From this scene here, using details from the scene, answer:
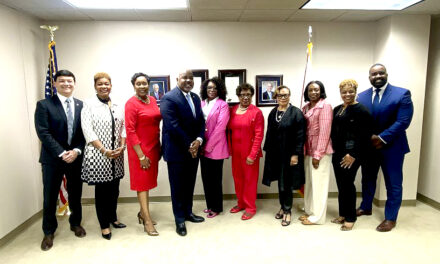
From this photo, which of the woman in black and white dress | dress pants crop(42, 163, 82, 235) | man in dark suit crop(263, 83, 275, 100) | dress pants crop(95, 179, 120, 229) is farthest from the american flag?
man in dark suit crop(263, 83, 275, 100)

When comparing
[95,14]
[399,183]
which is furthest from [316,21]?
[95,14]

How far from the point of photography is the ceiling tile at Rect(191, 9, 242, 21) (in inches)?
123

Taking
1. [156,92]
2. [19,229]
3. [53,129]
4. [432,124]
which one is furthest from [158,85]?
[432,124]

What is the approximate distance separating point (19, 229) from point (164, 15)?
2.98 metres

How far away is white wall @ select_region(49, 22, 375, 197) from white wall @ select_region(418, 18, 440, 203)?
2.62 feet

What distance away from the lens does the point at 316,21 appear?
3576 mm

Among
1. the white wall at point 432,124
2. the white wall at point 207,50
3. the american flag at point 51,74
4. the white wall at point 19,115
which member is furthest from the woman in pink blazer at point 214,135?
the white wall at point 432,124

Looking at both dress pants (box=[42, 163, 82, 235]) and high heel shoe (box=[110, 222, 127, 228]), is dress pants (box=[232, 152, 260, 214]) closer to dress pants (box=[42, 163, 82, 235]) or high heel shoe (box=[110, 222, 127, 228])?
high heel shoe (box=[110, 222, 127, 228])

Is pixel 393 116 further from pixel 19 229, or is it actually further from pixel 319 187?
pixel 19 229

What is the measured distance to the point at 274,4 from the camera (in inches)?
114

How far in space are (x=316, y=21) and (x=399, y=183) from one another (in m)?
2.29

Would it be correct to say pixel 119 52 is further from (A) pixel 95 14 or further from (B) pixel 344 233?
(B) pixel 344 233

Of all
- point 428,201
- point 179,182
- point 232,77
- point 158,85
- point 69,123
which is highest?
point 232,77

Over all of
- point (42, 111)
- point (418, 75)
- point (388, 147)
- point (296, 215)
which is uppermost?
point (418, 75)
